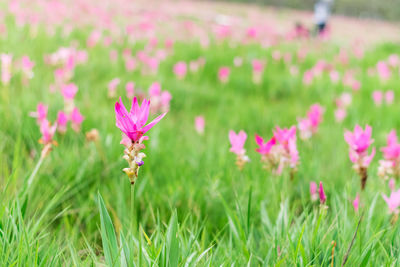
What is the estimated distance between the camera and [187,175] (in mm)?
1960

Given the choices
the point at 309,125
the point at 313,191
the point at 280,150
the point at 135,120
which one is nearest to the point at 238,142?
the point at 280,150

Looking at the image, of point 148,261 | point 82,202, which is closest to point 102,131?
point 82,202

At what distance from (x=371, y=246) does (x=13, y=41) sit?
4280 millimetres

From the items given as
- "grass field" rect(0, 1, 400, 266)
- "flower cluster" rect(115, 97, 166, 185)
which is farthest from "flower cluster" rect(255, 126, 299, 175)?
"flower cluster" rect(115, 97, 166, 185)

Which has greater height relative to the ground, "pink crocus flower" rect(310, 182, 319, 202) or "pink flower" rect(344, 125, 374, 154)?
"pink flower" rect(344, 125, 374, 154)

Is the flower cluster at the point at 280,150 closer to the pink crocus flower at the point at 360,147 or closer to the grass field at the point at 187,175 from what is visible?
the grass field at the point at 187,175

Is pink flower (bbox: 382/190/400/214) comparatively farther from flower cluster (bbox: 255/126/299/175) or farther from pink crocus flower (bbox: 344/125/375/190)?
flower cluster (bbox: 255/126/299/175)

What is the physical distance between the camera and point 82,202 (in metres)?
1.72

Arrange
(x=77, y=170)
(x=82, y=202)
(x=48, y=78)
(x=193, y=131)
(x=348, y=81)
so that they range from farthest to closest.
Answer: (x=348, y=81)
(x=48, y=78)
(x=193, y=131)
(x=77, y=170)
(x=82, y=202)

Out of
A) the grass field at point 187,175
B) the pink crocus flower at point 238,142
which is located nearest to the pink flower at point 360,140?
the grass field at point 187,175

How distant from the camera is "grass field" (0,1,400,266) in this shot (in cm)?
112

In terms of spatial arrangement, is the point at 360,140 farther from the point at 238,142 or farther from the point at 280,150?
the point at 238,142

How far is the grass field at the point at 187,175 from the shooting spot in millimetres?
1125

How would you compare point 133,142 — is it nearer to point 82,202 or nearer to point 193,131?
point 82,202
